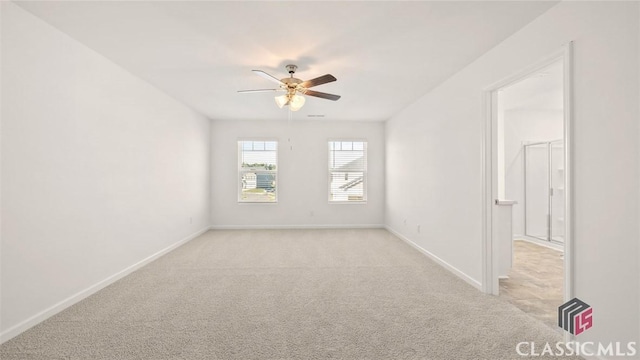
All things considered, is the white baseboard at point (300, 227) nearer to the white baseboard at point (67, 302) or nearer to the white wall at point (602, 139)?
the white baseboard at point (67, 302)

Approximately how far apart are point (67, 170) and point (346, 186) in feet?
16.8

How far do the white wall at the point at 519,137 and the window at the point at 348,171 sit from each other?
2897mm

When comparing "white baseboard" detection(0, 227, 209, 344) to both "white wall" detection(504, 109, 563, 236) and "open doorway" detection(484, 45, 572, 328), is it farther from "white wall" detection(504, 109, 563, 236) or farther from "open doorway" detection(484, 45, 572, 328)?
"white wall" detection(504, 109, 563, 236)

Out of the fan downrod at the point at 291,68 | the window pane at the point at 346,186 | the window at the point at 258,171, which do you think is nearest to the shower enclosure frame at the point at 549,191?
the window pane at the point at 346,186

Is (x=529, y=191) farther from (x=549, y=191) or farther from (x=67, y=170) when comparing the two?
(x=67, y=170)

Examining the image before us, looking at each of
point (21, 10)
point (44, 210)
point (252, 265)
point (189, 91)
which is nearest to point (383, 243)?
point (252, 265)

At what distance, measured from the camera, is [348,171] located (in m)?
6.85

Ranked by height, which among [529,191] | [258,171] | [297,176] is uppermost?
[258,171]

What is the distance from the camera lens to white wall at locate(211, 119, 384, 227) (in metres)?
6.59

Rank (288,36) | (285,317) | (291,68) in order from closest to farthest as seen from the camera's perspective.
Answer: (285,317) → (288,36) → (291,68)

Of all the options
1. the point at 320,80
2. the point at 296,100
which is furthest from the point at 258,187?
the point at 320,80

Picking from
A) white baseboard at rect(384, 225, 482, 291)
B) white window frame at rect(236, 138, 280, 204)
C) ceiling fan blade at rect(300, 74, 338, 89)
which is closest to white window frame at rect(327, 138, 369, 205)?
white window frame at rect(236, 138, 280, 204)

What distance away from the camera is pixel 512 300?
2848 millimetres

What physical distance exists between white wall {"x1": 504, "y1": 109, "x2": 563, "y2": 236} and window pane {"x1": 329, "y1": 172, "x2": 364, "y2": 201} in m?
2.97
